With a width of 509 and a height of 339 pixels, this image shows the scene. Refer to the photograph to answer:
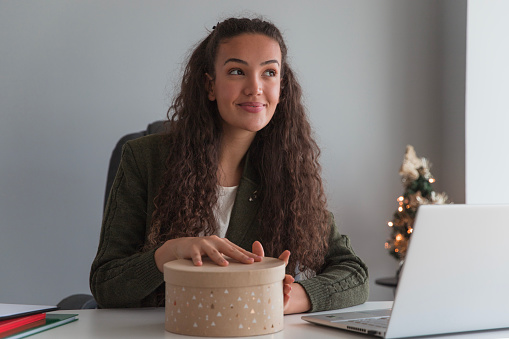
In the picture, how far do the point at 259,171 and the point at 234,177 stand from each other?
7 centimetres

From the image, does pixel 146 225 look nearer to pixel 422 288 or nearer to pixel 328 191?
pixel 422 288

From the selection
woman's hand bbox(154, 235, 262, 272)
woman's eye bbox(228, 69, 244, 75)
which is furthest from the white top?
woman's hand bbox(154, 235, 262, 272)

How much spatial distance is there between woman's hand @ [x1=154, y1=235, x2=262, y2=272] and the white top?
15.0 inches

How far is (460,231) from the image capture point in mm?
848

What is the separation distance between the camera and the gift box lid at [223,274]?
2.97 feet

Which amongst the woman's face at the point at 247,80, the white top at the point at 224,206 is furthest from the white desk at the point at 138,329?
the woman's face at the point at 247,80

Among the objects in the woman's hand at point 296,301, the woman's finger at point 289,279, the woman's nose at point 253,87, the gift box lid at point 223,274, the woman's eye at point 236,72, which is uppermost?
the woman's eye at point 236,72

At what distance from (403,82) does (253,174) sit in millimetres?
1558

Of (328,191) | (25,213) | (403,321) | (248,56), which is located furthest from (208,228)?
(328,191)

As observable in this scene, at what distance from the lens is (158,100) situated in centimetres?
252

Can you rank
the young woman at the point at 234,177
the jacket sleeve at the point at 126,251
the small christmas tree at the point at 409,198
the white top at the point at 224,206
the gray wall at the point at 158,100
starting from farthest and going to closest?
the small christmas tree at the point at 409,198 → the gray wall at the point at 158,100 → the white top at the point at 224,206 → the young woman at the point at 234,177 → the jacket sleeve at the point at 126,251

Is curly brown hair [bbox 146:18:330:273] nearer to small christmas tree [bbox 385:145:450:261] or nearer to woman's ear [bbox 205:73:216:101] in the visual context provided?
woman's ear [bbox 205:73:216:101]

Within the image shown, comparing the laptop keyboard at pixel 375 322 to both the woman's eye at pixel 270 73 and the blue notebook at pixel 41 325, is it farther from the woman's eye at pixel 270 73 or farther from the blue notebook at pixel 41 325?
the woman's eye at pixel 270 73

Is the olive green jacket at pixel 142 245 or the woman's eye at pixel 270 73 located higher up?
the woman's eye at pixel 270 73
